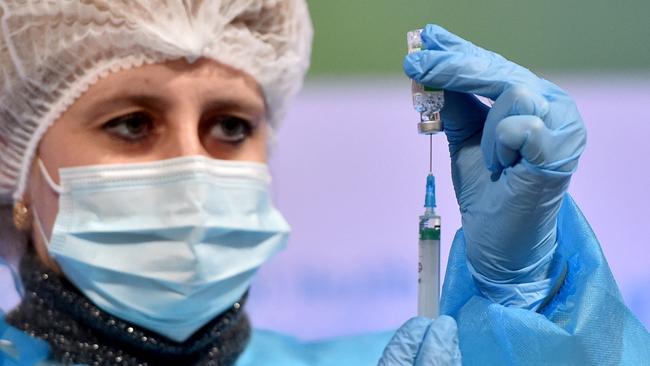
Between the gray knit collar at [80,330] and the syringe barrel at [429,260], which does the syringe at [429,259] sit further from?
the gray knit collar at [80,330]

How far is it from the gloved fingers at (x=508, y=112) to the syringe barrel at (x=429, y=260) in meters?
0.15

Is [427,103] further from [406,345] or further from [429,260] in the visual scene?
[406,345]

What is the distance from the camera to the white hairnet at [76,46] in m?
1.10

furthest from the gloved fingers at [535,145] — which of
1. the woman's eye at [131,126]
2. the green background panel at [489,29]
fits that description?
the green background panel at [489,29]

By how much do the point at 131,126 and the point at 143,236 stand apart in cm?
17

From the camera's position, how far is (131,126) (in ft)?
3.73

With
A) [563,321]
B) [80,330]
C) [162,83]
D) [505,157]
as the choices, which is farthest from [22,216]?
[563,321]

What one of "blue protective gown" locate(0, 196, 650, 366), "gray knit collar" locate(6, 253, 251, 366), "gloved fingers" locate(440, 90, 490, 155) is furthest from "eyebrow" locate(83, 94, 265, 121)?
"gloved fingers" locate(440, 90, 490, 155)

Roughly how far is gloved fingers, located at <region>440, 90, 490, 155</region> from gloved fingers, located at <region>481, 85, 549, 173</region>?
11cm

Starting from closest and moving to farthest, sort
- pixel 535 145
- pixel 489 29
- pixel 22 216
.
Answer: pixel 535 145 < pixel 22 216 < pixel 489 29

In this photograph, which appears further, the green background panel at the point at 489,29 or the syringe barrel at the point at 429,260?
the green background panel at the point at 489,29

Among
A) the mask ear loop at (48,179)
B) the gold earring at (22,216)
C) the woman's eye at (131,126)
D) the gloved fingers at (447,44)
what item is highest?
the gloved fingers at (447,44)

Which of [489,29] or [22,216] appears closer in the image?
[22,216]

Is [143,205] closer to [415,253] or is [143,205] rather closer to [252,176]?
[252,176]
